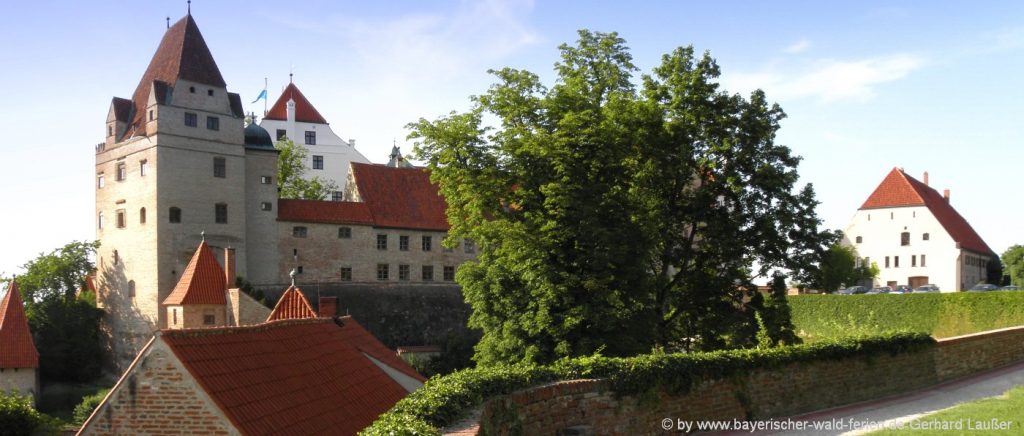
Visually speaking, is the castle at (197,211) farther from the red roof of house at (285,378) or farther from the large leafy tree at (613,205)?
the red roof of house at (285,378)

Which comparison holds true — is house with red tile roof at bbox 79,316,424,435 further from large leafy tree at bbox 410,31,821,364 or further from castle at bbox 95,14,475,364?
castle at bbox 95,14,475,364

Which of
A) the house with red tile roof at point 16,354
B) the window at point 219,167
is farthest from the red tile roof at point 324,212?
the house with red tile roof at point 16,354

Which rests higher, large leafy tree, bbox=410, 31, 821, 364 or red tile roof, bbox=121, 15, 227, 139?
red tile roof, bbox=121, 15, 227, 139

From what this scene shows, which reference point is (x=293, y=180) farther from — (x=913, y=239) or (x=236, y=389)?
(x=236, y=389)

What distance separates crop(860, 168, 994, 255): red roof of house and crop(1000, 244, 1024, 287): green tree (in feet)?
7.04

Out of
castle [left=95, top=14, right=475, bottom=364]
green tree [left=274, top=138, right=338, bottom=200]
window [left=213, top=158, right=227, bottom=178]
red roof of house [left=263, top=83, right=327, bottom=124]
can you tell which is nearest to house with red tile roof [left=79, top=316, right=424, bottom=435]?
castle [left=95, top=14, right=475, bottom=364]

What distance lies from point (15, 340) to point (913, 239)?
60.1m

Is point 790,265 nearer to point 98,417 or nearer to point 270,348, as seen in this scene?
point 270,348

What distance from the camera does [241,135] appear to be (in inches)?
2157

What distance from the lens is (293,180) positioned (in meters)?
70.7

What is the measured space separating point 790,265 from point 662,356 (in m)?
15.4

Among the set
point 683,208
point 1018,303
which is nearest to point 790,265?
point 683,208

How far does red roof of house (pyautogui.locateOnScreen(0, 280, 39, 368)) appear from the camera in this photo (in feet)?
150

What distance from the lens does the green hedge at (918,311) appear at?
124ft
